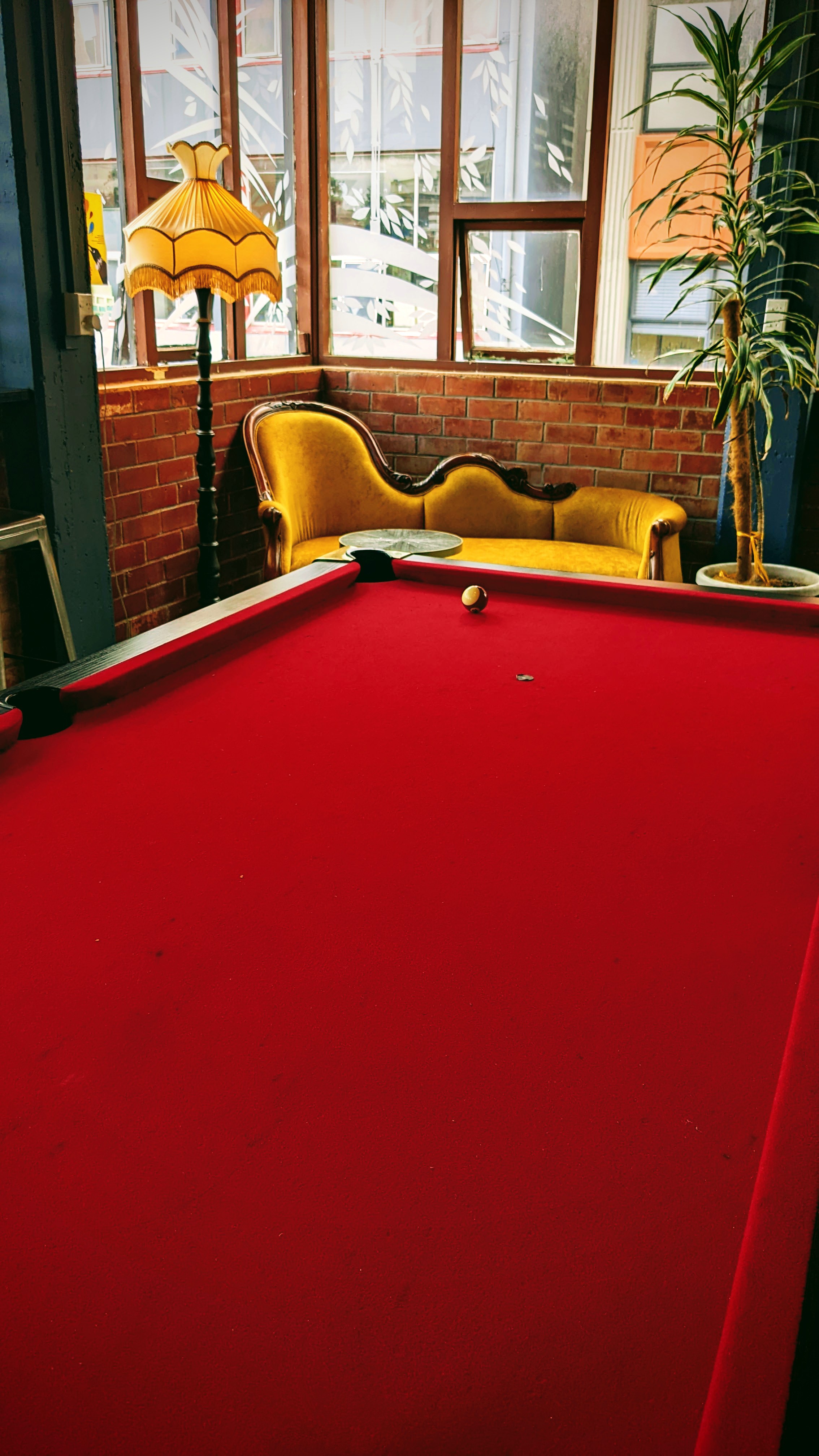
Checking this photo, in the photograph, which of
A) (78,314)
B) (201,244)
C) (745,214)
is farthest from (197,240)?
(745,214)

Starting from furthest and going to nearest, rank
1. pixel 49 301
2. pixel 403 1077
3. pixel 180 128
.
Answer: pixel 180 128 < pixel 49 301 < pixel 403 1077

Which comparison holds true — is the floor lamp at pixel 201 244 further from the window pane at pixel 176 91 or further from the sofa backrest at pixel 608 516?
the sofa backrest at pixel 608 516

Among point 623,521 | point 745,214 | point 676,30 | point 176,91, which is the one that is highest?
point 676,30

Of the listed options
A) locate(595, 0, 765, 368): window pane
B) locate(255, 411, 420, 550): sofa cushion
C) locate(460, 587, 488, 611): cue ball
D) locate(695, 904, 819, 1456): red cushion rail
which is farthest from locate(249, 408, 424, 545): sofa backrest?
locate(695, 904, 819, 1456): red cushion rail

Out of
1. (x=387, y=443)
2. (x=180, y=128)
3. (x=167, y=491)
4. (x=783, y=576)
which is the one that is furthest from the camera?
(x=387, y=443)

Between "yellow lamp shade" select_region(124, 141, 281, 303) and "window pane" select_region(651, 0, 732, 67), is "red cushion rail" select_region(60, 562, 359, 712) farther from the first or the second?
"window pane" select_region(651, 0, 732, 67)

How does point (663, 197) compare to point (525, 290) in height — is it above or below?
above

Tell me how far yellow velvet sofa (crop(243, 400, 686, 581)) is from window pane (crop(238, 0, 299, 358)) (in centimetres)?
43

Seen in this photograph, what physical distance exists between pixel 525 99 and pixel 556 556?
1.97 meters

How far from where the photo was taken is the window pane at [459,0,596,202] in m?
4.27

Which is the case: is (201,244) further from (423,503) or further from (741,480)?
(741,480)

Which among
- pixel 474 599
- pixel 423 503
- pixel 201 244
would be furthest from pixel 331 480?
pixel 474 599

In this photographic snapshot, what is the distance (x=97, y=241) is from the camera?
380cm

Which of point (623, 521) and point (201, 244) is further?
point (623, 521)
